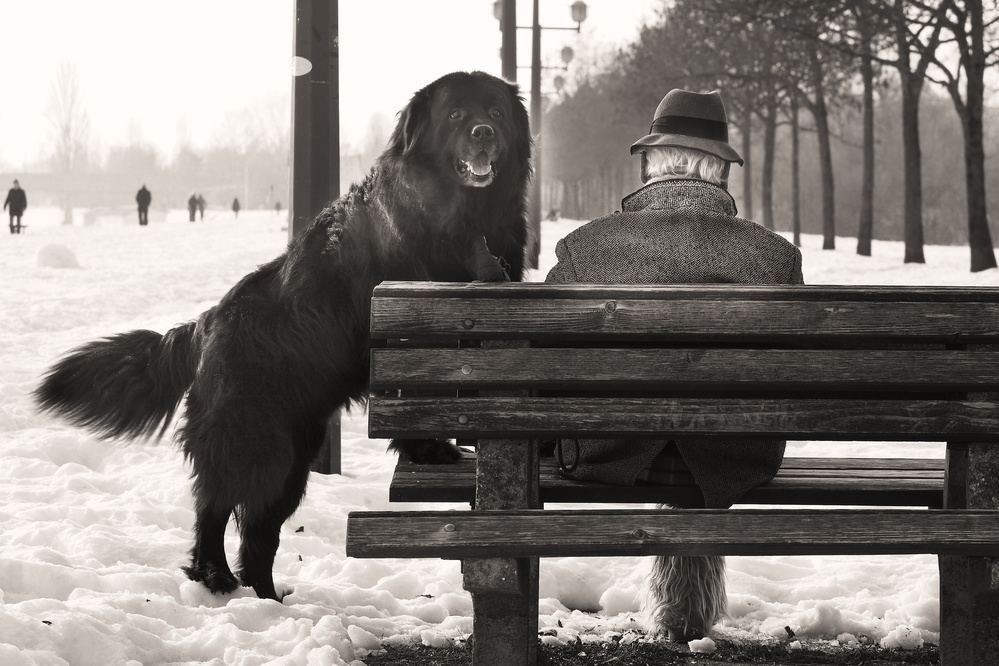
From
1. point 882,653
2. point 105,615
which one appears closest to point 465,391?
point 105,615

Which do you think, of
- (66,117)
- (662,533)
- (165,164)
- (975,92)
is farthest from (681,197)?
(165,164)

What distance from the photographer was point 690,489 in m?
2.87

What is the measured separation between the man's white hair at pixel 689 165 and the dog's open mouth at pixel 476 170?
2.08 feet

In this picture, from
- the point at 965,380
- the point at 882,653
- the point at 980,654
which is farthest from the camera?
the point at 882,653

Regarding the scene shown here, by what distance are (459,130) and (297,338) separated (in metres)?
0.92

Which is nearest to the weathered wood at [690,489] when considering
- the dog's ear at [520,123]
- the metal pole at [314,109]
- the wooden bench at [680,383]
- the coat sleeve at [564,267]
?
the wooden bench at [680,383]

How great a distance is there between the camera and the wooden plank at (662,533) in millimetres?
2402

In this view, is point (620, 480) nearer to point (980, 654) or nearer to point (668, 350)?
point (668, 350)

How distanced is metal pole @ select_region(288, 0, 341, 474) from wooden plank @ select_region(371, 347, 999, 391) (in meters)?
2.94

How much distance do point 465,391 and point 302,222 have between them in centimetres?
305

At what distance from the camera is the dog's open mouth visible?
365 cm

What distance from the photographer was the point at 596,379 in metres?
2.42

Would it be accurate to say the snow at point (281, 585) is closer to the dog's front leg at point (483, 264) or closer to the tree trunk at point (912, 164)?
the dog's front leg at point (483, 264)

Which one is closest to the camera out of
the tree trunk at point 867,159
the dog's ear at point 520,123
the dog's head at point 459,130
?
the dog's head at point 459,130
